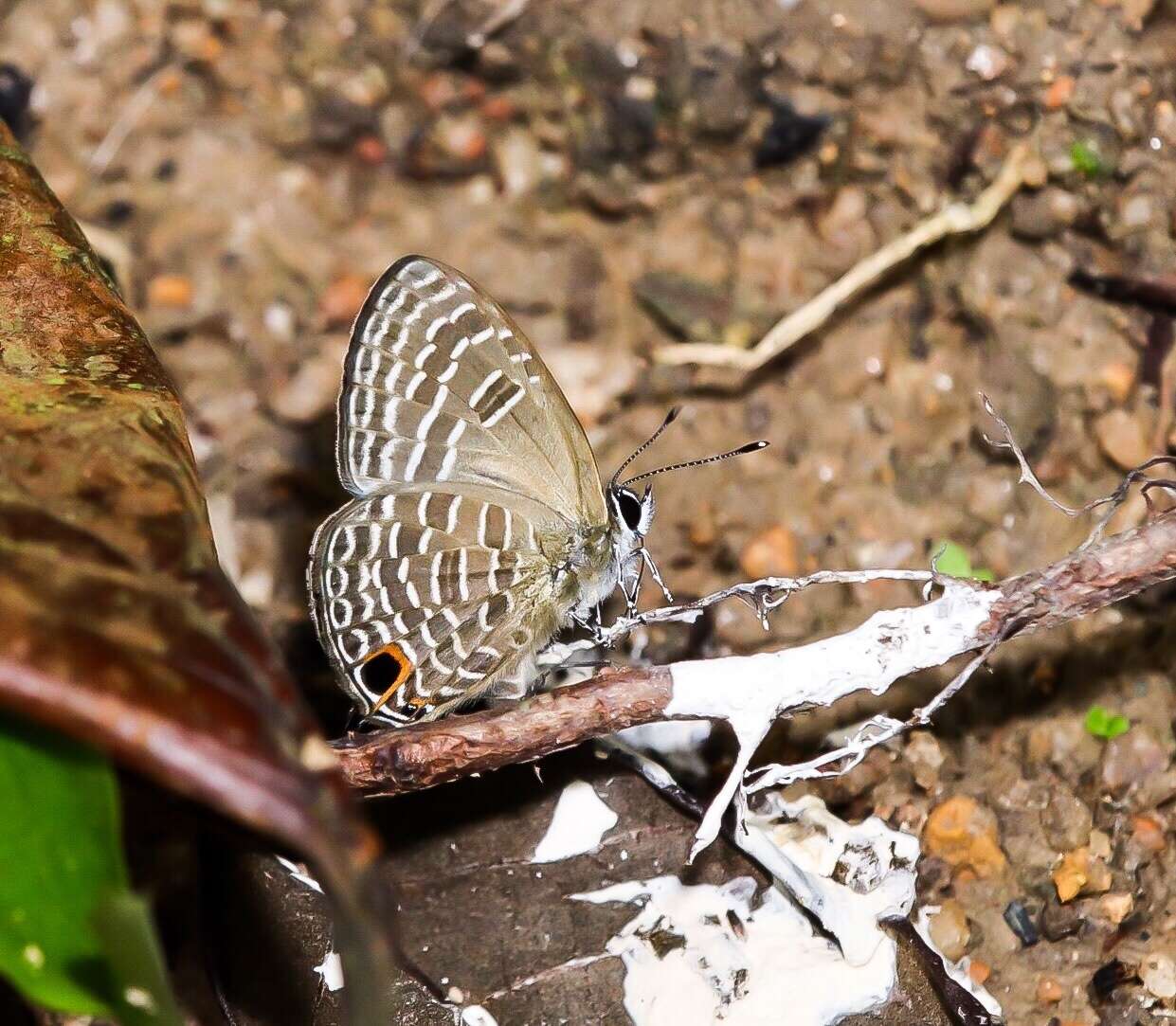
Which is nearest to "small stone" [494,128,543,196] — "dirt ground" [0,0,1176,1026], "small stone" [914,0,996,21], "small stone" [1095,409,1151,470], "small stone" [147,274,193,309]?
"dirt ground" [0,0,1176,1026]

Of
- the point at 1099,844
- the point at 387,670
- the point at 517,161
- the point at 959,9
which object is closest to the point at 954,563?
the point at 1099,844

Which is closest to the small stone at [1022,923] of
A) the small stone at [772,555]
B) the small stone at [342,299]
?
→ the small stone at [772,555]

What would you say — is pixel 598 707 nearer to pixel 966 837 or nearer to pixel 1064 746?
pixel 966 837

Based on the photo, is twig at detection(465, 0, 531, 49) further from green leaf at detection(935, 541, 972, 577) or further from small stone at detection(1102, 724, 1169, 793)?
small stone at detection(1102, 724, 1169, 793)

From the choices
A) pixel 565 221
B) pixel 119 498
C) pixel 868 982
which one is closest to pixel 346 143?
pixel 565 221

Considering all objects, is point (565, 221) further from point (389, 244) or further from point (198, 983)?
point (198, 983)

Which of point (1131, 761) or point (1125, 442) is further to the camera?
point (1125, 442)
